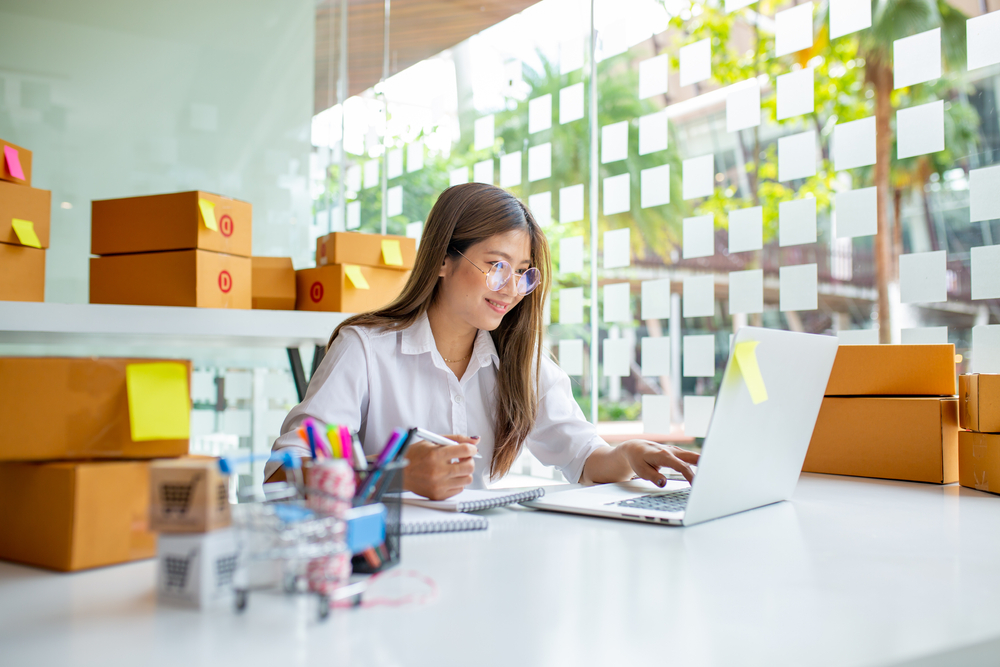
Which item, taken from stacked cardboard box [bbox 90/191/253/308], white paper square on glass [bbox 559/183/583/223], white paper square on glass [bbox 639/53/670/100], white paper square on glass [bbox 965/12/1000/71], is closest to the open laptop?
white paper square on glass [bbox 965/12/1000/71]

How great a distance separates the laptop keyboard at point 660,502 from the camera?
1072mm

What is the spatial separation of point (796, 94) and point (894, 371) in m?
0.90

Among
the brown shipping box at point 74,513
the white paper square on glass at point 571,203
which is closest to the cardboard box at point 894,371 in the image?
the white paper square on glass at point 571,203

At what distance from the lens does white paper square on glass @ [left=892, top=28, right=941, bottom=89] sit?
5.79 ft

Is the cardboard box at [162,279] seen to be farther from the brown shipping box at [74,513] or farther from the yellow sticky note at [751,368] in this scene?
the yellow sticky note at [751,368]

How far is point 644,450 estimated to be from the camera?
132 cm

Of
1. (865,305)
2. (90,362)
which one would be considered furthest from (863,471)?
(90,362)

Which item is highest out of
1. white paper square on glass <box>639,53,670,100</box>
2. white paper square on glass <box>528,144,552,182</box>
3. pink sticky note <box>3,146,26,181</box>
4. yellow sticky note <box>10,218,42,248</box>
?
white paper square on glass <box>639,53,670,100</box>

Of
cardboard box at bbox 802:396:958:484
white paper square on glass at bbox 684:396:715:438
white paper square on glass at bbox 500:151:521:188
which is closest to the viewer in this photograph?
cardboard box at bbox 802:396:958:484

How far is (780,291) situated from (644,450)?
3.35 feet

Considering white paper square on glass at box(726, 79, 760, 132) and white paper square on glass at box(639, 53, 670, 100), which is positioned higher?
white paper square on glass at box(639, 53, 670, 100)

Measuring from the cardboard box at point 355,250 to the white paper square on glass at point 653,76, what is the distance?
1002mm

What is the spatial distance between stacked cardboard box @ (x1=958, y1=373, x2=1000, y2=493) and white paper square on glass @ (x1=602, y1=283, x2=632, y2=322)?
1286 mm

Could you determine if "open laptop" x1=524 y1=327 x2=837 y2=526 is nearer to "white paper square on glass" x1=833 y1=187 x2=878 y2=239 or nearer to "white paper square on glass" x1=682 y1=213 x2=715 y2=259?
"white paper square on glass" x1=833 y1=187 x2=878 y2=239
